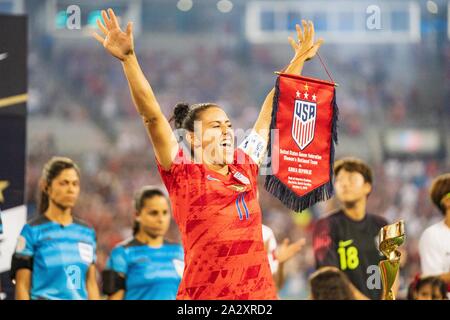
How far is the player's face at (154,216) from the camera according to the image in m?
6.10

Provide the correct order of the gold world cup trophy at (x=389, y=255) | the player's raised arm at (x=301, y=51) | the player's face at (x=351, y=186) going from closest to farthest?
the gold world cup trophy at (x=389, y=255) → the player's raised arm at (x=301, y=51) → the player's face at (x=351, y=186)

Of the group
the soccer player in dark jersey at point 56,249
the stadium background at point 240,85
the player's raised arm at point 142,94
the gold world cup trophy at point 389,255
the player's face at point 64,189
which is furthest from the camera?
the stadium background at point 240,85

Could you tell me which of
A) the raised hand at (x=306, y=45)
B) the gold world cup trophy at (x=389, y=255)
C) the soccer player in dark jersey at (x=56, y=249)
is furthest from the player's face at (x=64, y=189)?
the gold world cup trophy at (x=389, y=255)

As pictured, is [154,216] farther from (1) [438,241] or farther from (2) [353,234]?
(1) [438,241]

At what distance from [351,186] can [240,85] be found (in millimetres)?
9209

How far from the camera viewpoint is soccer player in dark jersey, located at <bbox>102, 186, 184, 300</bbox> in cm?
601

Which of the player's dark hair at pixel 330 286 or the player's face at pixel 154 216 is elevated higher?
the player's face at pixel 154 216

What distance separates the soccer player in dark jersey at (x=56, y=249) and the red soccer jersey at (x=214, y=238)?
178cm

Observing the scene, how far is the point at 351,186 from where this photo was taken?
21.2ft

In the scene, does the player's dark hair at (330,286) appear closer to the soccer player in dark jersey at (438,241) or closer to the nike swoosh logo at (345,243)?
the nike swoosh logo at (345,243)

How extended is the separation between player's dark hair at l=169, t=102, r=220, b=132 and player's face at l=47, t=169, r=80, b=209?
5.27 ft

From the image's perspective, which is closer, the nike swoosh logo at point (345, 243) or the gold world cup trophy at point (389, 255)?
the gold world cup trophy at point (389, 255)

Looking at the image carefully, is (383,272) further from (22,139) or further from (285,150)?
(22,139)
